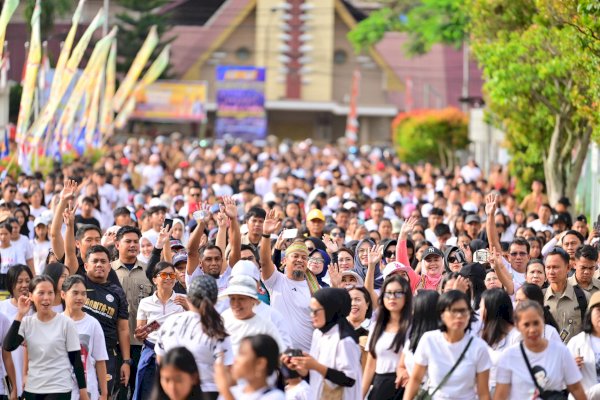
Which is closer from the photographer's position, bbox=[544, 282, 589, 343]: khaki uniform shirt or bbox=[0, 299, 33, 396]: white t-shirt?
bbox=[0, 299, 33, 396]: white t-shirt

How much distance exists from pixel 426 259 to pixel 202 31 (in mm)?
60458

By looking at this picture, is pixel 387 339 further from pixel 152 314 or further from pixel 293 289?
pixel 152 314

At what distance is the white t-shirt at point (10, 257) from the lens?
1368 cm

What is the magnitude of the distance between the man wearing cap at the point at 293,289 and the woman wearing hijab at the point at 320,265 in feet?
1.78

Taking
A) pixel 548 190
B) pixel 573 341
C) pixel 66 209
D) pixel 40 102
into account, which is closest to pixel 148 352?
pixel 66 209

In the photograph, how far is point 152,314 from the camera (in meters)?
10.7

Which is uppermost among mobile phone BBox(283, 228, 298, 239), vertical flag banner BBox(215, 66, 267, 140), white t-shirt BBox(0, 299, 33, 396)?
vertical flag banner BBox(215, 66, 267, 140)

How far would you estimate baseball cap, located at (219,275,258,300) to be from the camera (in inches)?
341

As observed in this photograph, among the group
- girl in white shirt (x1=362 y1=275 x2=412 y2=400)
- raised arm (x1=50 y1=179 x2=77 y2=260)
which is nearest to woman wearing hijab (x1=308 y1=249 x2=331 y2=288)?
raised arm (x1=50 y1=179 x2=77 y2=260)

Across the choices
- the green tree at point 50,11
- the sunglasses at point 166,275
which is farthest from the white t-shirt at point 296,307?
the green tree at point 50,11

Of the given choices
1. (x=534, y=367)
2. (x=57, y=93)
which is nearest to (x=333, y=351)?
(x=534, y=367)

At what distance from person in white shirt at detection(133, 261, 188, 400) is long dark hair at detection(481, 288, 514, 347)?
2494 millimetres

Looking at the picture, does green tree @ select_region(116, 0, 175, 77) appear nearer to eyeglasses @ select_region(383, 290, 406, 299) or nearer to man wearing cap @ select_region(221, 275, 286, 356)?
eyeglasses @ select_region(383, 290, 406, 299)

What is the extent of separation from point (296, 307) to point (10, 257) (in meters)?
4.12
